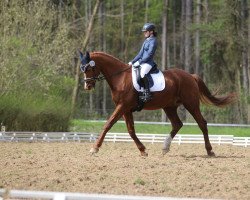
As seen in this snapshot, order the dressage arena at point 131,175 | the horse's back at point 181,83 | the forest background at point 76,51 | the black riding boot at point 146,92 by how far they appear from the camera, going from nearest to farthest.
→ the dressage arena at point 131,175, the black riding boot at point 146,92, the horse's back at point 181,83, the forest background at point 76,51

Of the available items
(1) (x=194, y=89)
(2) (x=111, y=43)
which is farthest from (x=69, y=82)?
(2) (x=111, y=43)

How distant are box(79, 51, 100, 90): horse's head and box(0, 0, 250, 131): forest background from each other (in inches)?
234

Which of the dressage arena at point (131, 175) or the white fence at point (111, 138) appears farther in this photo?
the white fence at point (111, 138)

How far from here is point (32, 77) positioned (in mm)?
27578

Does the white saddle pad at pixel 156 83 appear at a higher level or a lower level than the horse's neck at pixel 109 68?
lower

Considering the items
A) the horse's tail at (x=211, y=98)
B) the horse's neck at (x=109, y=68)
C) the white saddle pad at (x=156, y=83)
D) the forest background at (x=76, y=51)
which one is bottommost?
→ the forest background at (x=76, y=51)

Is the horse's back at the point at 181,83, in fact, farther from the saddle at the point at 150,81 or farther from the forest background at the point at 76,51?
the forest background at the point at 76,51

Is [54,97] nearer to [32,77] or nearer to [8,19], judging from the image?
[32,77]

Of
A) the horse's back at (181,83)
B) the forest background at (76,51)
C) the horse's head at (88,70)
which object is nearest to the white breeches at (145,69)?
the horse's back at (181,83)

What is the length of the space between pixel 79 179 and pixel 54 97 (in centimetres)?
1755

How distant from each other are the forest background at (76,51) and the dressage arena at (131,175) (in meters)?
7.19

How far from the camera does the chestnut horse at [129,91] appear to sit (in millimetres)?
14156

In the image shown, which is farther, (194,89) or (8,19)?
(8,19)

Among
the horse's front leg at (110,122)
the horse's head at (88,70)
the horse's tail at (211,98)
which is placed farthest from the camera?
the horse's tail at (211,98)
